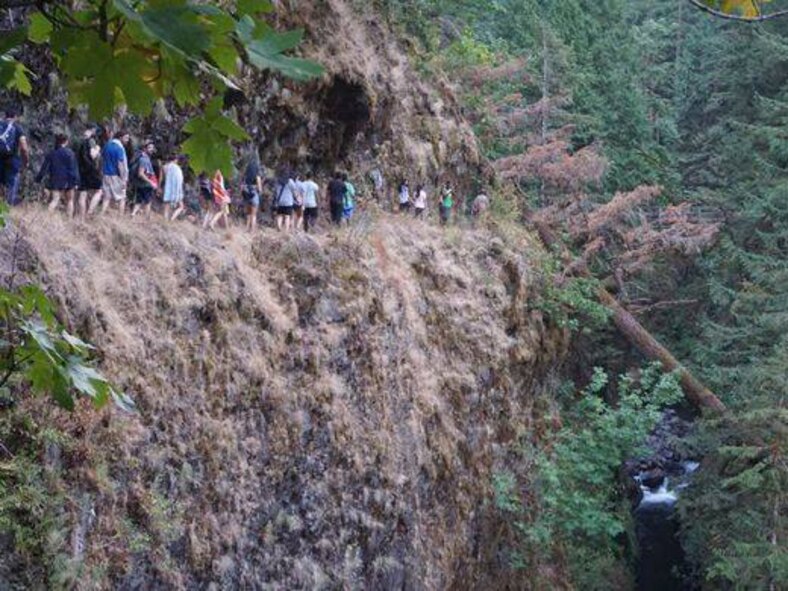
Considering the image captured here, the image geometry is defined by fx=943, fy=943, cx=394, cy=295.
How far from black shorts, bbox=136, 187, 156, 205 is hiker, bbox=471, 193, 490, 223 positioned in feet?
31.5

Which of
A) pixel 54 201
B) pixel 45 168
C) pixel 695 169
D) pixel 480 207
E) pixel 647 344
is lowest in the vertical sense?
pixel 647 344

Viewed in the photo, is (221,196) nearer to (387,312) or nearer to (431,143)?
(387,312)

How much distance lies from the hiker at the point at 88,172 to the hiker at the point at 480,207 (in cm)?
1061

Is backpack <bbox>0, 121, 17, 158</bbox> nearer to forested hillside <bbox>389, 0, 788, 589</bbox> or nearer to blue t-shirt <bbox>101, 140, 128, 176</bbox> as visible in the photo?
blue t-shirt <bbox>101, 140, 128, 176</bbox>

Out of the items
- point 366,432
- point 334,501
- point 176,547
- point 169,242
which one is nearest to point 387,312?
point 366,432

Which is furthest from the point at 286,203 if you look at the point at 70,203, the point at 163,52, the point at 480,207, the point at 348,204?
the point at 163,52

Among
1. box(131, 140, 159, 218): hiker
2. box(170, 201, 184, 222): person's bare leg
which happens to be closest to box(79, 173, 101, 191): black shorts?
box(131, 140, 159, 218): hiker

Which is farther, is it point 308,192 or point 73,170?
point 308,192

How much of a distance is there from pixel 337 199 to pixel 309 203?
34.3 inches

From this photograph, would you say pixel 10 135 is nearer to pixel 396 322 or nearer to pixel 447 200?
pixel 396 322

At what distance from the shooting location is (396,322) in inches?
541

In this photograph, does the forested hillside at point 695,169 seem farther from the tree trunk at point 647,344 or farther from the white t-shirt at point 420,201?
the white t-shirt at point 420,201

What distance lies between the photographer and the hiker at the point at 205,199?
40.1 ft

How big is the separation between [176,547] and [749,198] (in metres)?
20.3
